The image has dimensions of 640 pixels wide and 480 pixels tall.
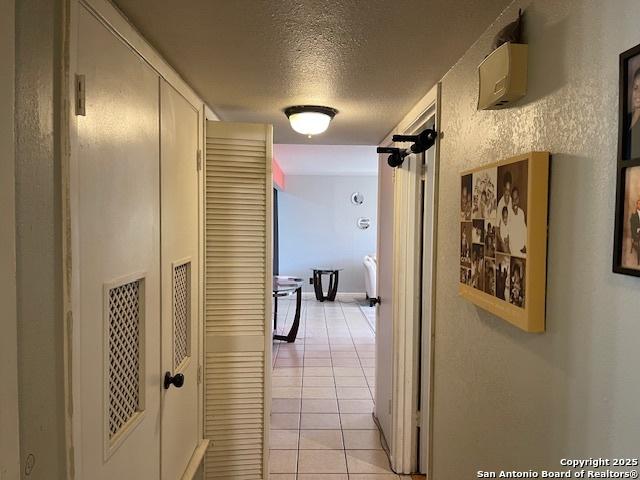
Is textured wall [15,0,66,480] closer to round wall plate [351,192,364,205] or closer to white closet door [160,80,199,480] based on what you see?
white closet door [160,80,199,480]

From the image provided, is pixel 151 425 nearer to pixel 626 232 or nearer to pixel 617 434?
pixel 617 434

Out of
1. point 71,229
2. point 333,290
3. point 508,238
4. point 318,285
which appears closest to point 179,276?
point 71,229

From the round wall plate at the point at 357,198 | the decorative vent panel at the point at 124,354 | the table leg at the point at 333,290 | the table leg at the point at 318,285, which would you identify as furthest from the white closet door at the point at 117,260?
the round wall plate at the point at 357,198

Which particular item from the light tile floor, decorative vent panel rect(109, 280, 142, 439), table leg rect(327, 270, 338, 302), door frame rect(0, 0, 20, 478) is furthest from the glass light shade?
table leg rect(327, 270, 338, 302)

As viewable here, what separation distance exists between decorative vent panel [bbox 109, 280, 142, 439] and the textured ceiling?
2.55ft

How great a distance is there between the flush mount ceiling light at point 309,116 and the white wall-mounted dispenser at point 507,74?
3.70 feet

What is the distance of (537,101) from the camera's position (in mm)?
967

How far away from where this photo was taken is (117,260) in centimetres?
111

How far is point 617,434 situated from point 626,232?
338 mm

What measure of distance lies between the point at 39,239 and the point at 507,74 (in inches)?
42.3

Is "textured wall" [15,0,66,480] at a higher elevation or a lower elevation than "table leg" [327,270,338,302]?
higher

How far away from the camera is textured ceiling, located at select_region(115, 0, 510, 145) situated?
3.68 feet

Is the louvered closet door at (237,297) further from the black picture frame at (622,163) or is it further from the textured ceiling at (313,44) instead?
the black picture frame at (622,163)

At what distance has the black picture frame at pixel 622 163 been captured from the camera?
66 centimetres
